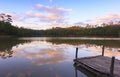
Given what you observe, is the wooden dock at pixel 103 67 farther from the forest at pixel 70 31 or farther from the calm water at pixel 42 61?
the forest at pixel 70 31

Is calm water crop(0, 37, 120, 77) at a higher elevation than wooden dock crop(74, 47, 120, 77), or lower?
lower

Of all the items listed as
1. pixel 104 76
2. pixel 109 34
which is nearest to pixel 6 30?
pixel 109 34

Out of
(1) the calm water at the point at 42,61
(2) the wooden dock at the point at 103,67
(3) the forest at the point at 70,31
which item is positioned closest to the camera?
(2) the wooden dock at the point at 103,67

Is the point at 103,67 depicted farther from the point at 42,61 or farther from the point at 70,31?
the point at 70,31

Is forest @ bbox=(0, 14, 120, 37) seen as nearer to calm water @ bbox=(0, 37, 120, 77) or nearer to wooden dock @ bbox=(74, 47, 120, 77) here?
calm water @ bbox=(0, 37, 120, 77)

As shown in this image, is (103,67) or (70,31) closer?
(103,67)

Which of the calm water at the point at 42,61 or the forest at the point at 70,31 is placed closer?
the calm water at the point at 42,61

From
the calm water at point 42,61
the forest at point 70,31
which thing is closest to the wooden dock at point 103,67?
the calm water at point 42,61

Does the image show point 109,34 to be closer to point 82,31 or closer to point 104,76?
point 82,31

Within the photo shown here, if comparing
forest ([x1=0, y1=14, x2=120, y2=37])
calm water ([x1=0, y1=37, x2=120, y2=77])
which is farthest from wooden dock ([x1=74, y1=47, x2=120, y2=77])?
forest ([x1=0, y1=14, x2=120, y2=37])

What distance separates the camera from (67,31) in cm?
12938

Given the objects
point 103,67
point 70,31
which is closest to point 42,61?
point 103,67

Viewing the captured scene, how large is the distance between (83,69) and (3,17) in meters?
75.3

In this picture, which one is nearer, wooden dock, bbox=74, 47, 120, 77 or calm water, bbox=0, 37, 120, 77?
wooden dock, bbox=74, 47, 120, 77
